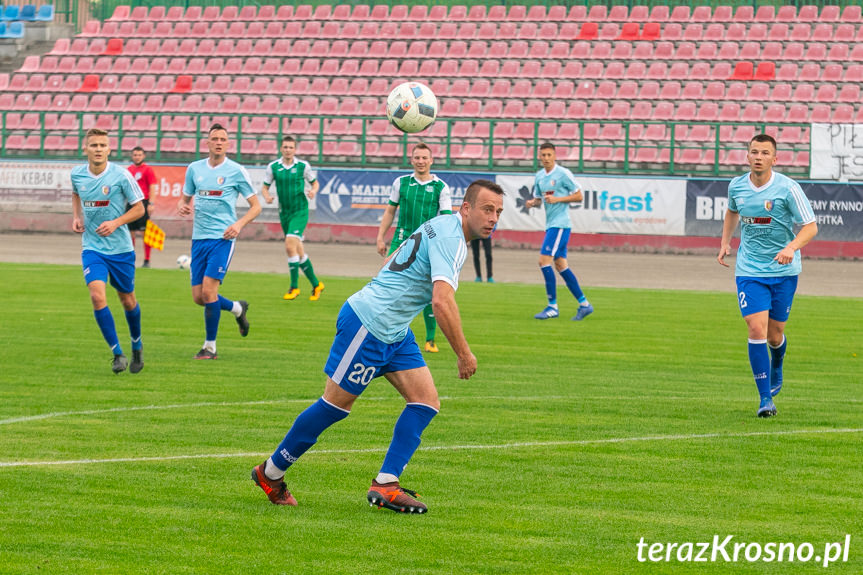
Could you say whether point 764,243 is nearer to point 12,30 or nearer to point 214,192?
point 214,192

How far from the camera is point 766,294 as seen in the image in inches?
412

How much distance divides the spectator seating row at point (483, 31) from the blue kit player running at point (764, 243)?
2791 cm

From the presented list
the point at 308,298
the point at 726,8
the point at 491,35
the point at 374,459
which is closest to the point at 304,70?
the point at 491,35

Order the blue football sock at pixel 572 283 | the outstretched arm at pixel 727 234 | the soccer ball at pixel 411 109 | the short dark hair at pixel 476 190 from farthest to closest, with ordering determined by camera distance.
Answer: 1. the blue football sock at pixel 572 283
2. the soccer ball at pixel 411 109
3. the outstretched arm at pixel 727 234
4. the short dark hair at pixel 476 190

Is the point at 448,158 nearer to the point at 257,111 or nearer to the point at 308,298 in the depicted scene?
the point at 257,111

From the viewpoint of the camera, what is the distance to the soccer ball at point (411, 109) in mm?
13867

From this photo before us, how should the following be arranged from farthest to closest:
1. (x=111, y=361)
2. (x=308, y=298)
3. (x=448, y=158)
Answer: (x=448, y=158)
(x=308, y=298)
(x=111, y=361)

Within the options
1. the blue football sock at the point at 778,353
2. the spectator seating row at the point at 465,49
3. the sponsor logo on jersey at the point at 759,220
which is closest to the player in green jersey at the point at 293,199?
the blue football sock at the point at 778,353

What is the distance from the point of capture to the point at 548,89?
1448 inches

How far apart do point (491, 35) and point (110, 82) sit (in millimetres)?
12622

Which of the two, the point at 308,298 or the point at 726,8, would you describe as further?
the point at 726,8

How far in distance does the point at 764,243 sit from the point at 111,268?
605 centimetres

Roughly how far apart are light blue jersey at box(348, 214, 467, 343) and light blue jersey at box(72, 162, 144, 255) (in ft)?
19.1

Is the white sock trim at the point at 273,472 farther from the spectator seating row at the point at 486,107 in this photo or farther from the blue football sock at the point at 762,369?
the spectator seating row at the point at 486,107
